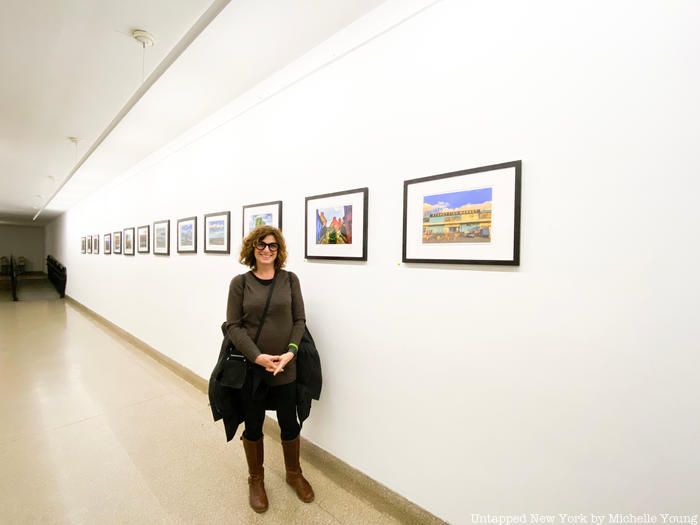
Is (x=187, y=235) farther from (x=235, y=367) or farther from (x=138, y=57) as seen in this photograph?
(x=235, y=367)

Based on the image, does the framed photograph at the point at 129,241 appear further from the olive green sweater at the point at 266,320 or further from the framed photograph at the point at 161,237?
the olive green sweater at the point at 266,320

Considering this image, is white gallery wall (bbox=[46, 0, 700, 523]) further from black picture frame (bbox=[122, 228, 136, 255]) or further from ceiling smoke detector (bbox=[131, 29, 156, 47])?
black picture frame (bbox=[122, 228, 136, 255])

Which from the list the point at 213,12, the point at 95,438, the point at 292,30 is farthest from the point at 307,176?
the point at 95,438

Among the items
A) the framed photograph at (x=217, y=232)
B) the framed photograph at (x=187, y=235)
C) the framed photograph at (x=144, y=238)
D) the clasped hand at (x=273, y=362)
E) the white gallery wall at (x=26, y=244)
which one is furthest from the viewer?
the white gallery wall at (x=26, y=244)

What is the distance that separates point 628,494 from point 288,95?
9.54 feet

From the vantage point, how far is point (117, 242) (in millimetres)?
5668

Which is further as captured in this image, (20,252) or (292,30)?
(20,252)

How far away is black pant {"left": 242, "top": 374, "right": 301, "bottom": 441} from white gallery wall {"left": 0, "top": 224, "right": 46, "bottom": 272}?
2081 centimetres

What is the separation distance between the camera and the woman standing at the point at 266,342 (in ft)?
5.79

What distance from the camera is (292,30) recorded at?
203 cm

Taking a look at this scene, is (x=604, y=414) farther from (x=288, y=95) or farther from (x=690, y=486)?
(x=288, y=95)

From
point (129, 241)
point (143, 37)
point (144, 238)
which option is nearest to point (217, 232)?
point (143, 37)

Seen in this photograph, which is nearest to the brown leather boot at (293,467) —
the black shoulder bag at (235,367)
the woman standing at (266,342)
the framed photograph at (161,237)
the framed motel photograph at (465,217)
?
the woman standing at (266,342)

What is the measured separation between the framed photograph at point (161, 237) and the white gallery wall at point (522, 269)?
2.45 meters
